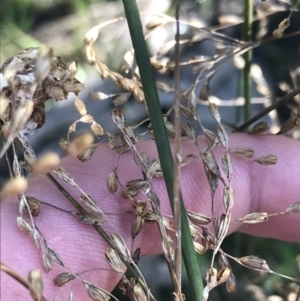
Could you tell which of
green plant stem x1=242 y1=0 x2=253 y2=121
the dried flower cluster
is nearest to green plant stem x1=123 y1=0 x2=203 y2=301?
the dried flower cluster

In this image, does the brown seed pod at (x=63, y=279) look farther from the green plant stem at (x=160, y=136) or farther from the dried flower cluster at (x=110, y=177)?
the green plant stem at (x=160, y=136)

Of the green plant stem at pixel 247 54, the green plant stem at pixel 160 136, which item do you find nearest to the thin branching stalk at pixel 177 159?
the green plant stem at pixel 160 136

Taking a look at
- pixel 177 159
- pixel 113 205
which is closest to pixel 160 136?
pixel 177 159

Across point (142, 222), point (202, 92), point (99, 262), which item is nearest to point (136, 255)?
point (142, 222)

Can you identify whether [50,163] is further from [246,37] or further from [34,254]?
[246,37]

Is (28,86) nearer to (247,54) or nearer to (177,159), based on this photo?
(177,159)

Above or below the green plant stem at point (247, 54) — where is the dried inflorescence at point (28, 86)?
below
